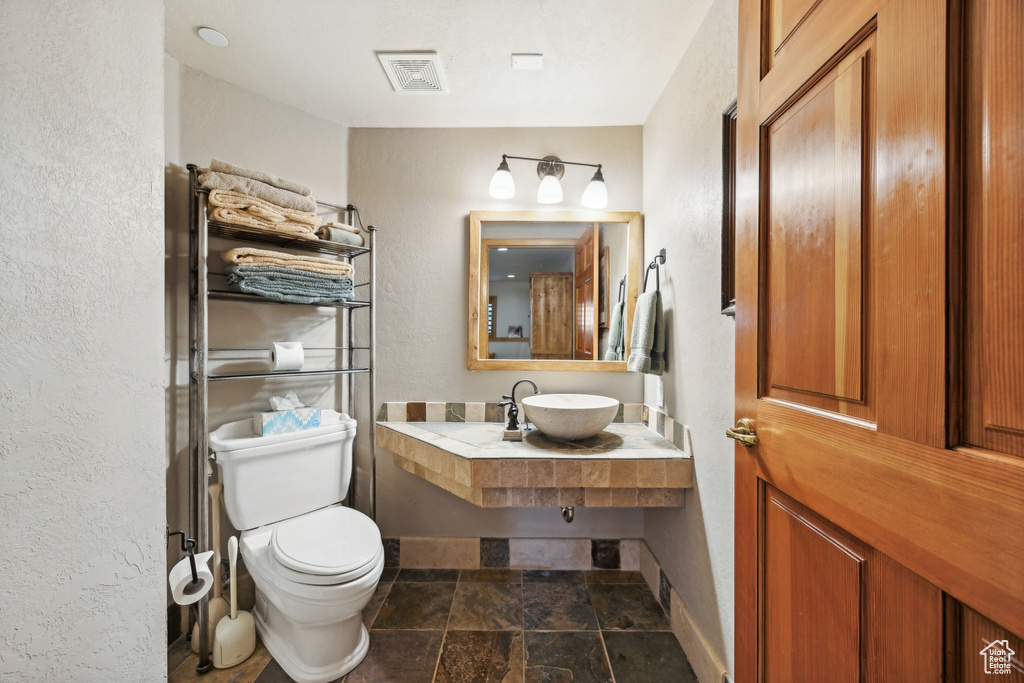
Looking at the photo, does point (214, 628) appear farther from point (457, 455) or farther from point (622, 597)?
point (622, 597)

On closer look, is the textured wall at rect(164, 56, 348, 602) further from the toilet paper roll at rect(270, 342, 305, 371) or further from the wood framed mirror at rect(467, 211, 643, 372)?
the wood framed mirror at rect(467, 211, 643, 372)

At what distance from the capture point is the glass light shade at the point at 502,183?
189cm

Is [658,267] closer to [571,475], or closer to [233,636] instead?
[571,475]

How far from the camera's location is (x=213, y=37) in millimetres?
1410

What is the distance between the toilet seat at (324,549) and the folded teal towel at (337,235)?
3.84ft

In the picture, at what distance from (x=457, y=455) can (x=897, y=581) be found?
125 centimetres

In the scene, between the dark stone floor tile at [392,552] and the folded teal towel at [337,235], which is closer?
the folded teal towel at [337,235]

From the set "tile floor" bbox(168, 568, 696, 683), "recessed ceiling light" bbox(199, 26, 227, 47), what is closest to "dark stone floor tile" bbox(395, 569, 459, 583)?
"tile floor" bbox(168, 568, 696, 683)

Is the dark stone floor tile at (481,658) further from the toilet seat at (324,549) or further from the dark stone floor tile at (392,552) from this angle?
the dark stone floor tile at (392,552)

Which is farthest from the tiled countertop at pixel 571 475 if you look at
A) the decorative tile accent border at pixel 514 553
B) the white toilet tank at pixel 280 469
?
the decorative tile accent border at pixel 514 553

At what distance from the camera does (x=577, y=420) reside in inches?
60.6

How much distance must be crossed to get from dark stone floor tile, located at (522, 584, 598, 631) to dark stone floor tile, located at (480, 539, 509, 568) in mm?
181

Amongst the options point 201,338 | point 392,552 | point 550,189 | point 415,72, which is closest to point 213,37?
point 415,72

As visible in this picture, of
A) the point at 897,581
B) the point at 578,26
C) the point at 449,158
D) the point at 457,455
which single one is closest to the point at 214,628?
the point at 457,455
